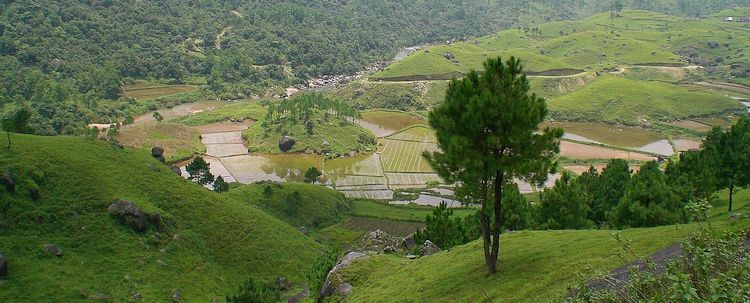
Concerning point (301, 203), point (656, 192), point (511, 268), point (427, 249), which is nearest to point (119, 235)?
point (427, 249)

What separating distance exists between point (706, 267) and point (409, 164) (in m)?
131

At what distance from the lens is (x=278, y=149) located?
151 metres

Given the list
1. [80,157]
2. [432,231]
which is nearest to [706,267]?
[432,231]

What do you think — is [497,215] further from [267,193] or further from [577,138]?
[577,138]

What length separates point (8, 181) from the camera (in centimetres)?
6594

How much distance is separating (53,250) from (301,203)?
163 ft

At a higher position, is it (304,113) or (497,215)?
(497,215)

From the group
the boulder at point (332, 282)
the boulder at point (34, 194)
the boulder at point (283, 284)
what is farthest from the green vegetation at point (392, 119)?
the boulder at point (332, 282)

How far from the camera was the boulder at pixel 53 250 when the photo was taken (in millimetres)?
61812

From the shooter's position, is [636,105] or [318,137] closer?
[318,137]

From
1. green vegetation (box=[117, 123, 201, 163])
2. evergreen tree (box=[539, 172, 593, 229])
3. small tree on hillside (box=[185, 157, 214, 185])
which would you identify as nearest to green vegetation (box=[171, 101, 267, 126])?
green vegetation (box=[117, 123, 201, 163])

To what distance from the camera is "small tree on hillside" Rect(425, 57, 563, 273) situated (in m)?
29.2

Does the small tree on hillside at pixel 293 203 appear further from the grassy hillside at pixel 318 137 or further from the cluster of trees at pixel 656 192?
the cluster of trees at pixel 656 192

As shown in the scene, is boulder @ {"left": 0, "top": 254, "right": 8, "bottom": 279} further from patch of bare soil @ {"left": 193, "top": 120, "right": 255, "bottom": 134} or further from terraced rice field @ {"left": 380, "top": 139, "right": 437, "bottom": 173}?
patch of bare soil @ {"left": 193, "top": 120, "right": 255, "bottom": 134}
